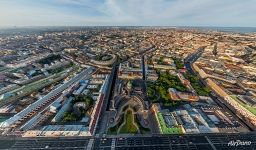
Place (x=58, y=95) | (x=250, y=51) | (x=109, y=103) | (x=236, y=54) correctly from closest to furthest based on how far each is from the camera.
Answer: (x=109, y=103) < (x=58, y=95) < (x=236, y=54) < (x=250, y=51)

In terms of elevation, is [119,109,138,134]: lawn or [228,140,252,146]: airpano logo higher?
[119,109,138,134]: lawn

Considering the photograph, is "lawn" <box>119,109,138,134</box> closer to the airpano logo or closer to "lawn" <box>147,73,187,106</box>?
"lawn" <box>147,73,187,106</box>

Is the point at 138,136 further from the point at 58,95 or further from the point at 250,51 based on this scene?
the point at 250,51

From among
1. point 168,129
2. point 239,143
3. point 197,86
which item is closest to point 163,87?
point 197,86

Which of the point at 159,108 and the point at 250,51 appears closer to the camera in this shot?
the point at 159,108

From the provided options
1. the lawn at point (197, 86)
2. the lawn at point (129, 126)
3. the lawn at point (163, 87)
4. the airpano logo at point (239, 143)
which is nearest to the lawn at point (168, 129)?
the lawn at point (129, 126)

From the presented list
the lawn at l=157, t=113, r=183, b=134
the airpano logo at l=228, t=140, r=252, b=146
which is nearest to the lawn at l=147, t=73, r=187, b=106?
the lawn at l=157, t=113, r=183, b=134

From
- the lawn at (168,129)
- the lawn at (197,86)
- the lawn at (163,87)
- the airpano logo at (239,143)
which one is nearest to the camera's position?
the airpano logo at (239,143)

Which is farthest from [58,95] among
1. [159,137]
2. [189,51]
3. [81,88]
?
[189,51]

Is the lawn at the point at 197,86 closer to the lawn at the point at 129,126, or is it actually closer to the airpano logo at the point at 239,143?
the airpano logo at the point at 239,143

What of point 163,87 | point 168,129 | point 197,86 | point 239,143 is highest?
point 163,87

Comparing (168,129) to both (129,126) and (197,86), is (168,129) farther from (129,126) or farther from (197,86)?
(197,86)
